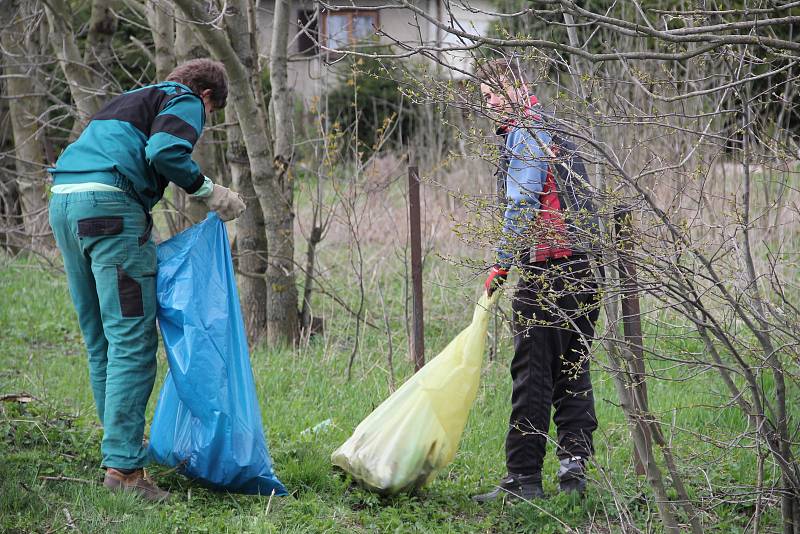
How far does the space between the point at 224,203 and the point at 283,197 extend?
2240 mm

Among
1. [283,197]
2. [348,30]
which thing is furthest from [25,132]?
[348,30]

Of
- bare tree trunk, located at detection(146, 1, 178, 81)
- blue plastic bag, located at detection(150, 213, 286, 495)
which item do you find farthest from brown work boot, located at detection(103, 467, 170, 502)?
bare tree trunk, located at detection(146, 1, 178, 81)

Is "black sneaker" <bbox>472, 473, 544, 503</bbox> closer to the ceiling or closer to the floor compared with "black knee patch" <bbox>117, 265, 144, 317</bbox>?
closer to the floor

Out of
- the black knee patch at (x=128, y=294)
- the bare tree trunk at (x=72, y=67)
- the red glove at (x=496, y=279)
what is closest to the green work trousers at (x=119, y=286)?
the black knee patch at (x=128, y=294)

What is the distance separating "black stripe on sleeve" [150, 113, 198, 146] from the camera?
3.60 m

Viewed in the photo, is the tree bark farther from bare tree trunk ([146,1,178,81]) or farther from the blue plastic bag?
the blue plastic bag

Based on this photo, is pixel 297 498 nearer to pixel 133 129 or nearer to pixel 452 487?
pixel 452 487

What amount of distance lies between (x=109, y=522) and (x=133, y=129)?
5.05 ft

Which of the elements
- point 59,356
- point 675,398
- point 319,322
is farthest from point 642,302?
point 59,356

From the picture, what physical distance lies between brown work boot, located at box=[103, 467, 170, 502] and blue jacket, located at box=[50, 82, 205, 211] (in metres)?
1.10

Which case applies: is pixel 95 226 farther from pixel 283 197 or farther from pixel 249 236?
pixel 249 236

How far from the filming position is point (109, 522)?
11.0ft

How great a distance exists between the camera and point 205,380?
3637mm

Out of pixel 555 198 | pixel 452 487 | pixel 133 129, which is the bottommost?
pixel 452 487
